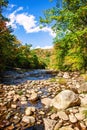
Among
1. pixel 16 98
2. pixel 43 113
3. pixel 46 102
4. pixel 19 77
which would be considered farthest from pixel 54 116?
pixel 19 77

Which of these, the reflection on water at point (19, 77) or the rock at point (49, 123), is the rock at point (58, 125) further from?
the reflection on water at point (19, 77)

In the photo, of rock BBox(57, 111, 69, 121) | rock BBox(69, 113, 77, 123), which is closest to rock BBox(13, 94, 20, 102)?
rock BBox(57, 111, 69, 121)

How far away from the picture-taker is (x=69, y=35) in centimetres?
2159

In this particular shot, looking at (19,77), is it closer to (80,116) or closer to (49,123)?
(80,116)

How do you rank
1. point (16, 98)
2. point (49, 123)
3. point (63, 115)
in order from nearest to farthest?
point (49, 123)
point (63, 115)
point (16, 98)

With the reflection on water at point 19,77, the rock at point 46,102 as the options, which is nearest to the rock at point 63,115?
the rock at point 46,102

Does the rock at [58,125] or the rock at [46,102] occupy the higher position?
the rock at [46,102]

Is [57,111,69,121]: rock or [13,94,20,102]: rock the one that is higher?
[13,94,20,102]: rock

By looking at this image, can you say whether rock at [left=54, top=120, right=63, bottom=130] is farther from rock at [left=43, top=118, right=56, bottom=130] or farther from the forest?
the forest

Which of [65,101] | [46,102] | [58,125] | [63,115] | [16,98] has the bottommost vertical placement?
[58,125]

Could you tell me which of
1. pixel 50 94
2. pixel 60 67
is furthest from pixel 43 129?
pixel 60 67

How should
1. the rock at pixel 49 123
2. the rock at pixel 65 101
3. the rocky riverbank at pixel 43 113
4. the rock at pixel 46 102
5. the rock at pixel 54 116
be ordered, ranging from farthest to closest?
the rock at pixel 46 102 → the rock at pixel 65 101 → the rock at pixel 54 116 → the rocky riverbank at pixel 43 113 → the rock at pixel 49 123

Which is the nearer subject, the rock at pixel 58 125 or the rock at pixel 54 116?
the rock at pixel 58 125

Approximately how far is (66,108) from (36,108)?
1.33 m
